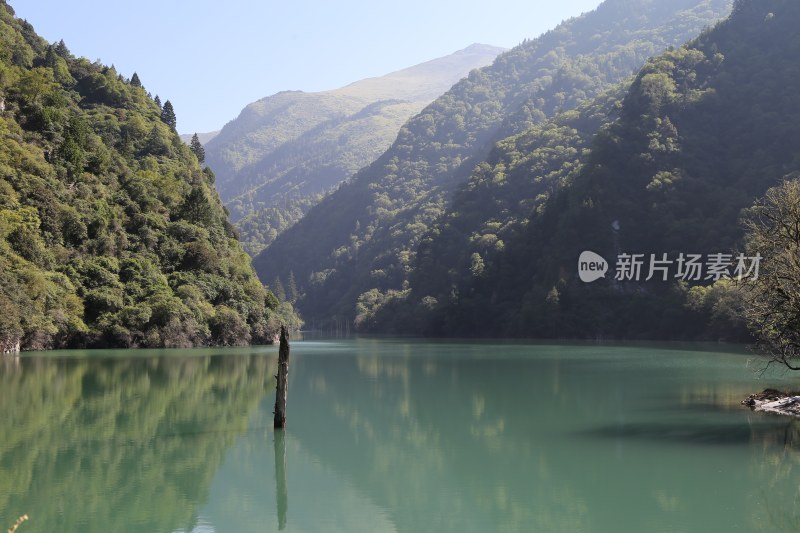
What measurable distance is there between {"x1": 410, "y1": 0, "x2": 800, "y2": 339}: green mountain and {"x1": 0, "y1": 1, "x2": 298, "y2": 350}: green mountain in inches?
1452

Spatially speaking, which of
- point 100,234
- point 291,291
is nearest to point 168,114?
point 100,234

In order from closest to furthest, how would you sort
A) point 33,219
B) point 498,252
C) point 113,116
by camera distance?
point 33,219 → point 113,116 → point 498,252

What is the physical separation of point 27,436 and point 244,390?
12.3 metres

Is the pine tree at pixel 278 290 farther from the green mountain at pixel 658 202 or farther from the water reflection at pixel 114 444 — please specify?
the water reflection at pixel 114 444

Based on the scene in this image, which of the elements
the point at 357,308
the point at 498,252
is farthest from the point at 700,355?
the point at 357,308

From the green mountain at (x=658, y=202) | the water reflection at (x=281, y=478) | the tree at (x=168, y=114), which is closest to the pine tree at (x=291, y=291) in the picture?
the green mountain at (x=658, y=202)

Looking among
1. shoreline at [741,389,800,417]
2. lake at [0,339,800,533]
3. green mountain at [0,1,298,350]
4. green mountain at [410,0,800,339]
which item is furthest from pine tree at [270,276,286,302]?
shoreline at [741,389,800,417]

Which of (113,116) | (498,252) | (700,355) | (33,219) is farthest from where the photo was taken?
(498,252)

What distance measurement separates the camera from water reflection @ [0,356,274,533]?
40.9 feet

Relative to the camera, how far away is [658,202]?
9531cm

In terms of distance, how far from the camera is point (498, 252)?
4530 inches

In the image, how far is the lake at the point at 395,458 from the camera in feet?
40.7

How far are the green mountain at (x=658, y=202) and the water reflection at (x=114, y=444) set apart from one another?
191 feet

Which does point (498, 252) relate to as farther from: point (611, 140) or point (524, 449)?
point (524, 449)
